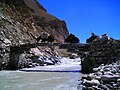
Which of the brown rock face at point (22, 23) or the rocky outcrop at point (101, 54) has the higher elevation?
the brown rock face at point (22, 23)

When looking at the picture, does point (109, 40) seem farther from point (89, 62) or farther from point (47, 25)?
point (47, 25)

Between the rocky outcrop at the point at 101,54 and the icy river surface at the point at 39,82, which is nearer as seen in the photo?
the icy river surface at the point at 39,82

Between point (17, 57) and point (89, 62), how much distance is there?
1562 centimetres

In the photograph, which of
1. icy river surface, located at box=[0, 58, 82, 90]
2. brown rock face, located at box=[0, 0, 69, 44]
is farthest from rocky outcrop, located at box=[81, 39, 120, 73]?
brown rock face, located at box=[0, 0, 69, 44]

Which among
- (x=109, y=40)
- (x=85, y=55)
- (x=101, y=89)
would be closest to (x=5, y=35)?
(x=85, y=55)

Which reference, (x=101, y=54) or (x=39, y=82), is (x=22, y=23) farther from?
(x=39, y=82)

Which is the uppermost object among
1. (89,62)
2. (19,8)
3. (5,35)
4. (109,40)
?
(19,8)

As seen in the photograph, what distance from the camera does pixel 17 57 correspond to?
157 ft

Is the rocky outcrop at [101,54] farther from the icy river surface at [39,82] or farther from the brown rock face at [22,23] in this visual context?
the brown rock face at [22,23]

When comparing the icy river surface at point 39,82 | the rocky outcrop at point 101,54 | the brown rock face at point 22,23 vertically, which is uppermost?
the brown rock face at point 22,23

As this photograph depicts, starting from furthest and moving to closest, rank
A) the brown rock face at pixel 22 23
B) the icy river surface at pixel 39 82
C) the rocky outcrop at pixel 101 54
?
the brown rock face at pixel 22 23
the rocky outcrop at pixel 101 54
the icy river surface at pixel 39 82

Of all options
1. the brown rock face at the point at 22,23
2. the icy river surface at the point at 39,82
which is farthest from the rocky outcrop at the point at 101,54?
the brown rock face at the point at 22,23

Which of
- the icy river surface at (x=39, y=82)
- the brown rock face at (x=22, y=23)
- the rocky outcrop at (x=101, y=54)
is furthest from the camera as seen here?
the brown rock face at (x=22, y=23)

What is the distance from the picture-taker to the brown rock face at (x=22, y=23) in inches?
2192
